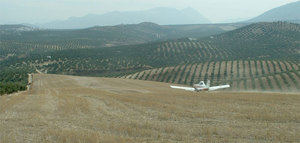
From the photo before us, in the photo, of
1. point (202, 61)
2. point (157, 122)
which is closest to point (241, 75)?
point (202, 61)

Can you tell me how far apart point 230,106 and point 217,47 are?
119 meters

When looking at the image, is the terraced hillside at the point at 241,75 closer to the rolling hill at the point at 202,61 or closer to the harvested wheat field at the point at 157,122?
the rolling hill at the point at 202,61

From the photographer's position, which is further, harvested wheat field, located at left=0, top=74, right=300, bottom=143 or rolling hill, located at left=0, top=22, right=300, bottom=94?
rolling hill, located at left=0, top=22, right=300, bottom=94

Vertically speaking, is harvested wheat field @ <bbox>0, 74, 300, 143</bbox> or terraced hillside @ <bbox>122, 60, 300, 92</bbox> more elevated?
harvested wheat field @ <bbox>0, 74, 300, 143</bbox>

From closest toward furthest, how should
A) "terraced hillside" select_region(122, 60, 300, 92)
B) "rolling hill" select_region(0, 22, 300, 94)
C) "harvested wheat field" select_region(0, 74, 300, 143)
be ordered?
"harvested wheat field" select_region(0, 74, 300, 143)
"terraced hillside" select_region(122, 60, 300, 92)
"rolling hill" select_region(0, 22, 300, 94)

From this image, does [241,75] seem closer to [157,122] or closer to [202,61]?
[202,61]

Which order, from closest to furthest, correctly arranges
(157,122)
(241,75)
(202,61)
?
A: (157,122)
(241,75)
(202,61)

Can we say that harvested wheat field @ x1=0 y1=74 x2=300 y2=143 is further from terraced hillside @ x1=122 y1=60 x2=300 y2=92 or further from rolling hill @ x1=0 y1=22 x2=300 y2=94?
rolling hill @ x1=0 y1=22 x2=300 y2=94

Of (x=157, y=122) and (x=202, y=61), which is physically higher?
(x=157, y=122)

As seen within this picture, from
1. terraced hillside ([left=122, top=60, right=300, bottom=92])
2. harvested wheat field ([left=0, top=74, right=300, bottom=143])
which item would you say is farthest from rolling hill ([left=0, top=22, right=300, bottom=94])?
harvested wheat field ([left=0, top=74, right=300, bottom=143])

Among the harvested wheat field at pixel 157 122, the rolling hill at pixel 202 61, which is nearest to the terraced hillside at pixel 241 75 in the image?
the rolling hill at pixel 202 61

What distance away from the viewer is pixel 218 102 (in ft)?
63.5

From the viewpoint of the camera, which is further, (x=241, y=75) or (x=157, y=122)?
(x=241, y=75)

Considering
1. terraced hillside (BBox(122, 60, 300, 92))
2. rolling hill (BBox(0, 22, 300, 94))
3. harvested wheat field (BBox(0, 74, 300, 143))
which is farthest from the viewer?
rolling hill (BBox(0, 22, 300, 94))
